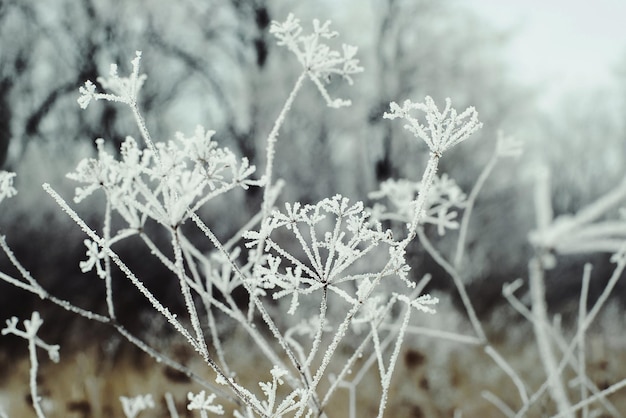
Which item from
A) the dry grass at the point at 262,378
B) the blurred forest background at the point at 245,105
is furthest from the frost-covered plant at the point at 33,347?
the blurred forest background at the point at 245,105

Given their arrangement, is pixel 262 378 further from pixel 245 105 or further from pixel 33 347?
pixel 33 347

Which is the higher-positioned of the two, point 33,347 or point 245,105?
point 245,105

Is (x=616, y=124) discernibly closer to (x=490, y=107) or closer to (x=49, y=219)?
(x=490, y=107)

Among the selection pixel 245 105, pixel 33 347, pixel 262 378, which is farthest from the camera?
pixel 245 105

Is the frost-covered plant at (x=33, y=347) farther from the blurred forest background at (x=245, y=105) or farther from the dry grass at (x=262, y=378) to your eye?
the blurred forest background at (x=245, y=105)

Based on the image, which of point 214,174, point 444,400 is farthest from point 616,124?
point 214,174

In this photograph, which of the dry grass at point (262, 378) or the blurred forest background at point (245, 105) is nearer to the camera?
the dry grass at point (262, 378)

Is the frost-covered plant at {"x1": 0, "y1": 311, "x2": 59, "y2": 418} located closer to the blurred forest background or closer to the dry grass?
the dry grass

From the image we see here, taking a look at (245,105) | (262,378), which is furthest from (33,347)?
(245,105)
